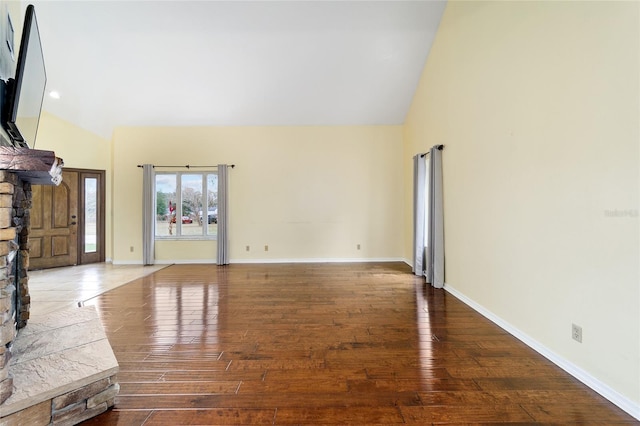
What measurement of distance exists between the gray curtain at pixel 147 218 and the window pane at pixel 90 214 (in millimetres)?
1291

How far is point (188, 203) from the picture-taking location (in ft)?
20.5

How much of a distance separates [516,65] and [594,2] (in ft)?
2.50

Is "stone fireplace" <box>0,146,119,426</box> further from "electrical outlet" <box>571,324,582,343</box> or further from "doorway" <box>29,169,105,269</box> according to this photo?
"doorway" <box>29,169,105,269</box>

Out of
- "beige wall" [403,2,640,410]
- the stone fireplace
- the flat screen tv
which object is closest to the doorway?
the flat screen tv

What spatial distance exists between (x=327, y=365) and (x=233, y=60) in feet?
15.9

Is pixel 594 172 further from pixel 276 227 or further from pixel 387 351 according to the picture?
pixel 276 227

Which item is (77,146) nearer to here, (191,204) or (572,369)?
(191,204)

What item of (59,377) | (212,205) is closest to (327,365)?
(59,377)

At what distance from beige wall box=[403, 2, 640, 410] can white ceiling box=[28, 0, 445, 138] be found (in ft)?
4.53

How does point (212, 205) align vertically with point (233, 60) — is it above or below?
below

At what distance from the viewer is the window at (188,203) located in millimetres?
6230

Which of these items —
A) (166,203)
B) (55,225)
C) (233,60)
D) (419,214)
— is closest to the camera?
(233,60)

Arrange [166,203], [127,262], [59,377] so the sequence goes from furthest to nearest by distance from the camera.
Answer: [166,203], [127,262], [59,377]

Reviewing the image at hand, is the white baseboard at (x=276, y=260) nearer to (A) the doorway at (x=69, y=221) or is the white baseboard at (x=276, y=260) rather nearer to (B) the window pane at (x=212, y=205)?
(B) the window pane at (x=212, y=205)
